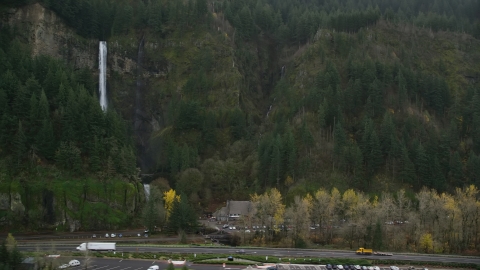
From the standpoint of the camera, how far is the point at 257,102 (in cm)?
16788

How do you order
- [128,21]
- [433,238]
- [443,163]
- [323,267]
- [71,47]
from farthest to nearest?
1. [128,21]
2. [71,47]
3. [443,163]
4. [433,238]
5. [323,267]

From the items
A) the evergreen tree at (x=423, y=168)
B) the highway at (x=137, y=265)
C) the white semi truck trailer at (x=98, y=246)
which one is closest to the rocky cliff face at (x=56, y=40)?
the white semi truck trailer at (x=98, y=246)

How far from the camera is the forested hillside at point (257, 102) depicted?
394 ft

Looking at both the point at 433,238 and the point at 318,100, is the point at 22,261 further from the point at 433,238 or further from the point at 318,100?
the point at 318,100

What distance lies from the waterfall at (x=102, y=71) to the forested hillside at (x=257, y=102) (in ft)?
7.75

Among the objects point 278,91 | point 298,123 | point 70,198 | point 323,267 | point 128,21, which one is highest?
point 128,21

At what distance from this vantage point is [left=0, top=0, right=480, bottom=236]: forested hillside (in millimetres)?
120062

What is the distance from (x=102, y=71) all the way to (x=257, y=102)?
46.6 m

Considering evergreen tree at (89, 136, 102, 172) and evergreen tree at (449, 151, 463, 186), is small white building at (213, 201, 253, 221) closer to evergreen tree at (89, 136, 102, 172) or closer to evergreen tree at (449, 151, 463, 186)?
→ evergreen tree at (89, 136, 102, 172)

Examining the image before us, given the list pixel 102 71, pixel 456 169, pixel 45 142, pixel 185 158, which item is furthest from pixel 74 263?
pixel 102 71

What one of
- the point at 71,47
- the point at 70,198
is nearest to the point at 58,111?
the point at 70,198

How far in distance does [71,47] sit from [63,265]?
101m

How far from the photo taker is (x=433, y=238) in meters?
99.7

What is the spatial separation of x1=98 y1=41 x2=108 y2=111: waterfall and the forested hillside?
2.36m
